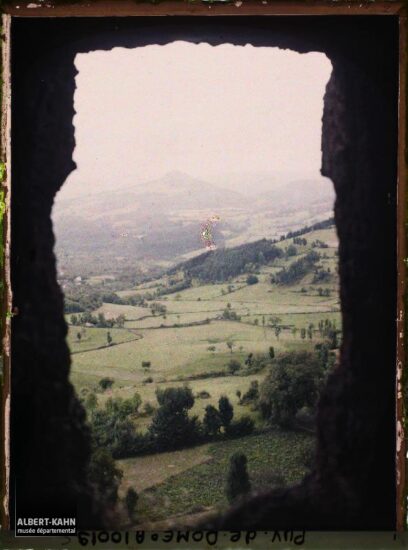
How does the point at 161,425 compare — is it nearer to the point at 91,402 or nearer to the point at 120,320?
the point at 91,402

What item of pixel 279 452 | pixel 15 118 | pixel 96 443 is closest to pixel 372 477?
pixel 279 452

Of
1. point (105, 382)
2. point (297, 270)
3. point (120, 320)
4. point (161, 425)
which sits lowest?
point (161, 425)

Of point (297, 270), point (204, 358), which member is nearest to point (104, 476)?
point (204, 358)

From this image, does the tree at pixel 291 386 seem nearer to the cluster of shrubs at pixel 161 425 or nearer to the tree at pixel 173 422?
the cluster of shrubs at pixel 161 425

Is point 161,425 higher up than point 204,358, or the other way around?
point 204,358
